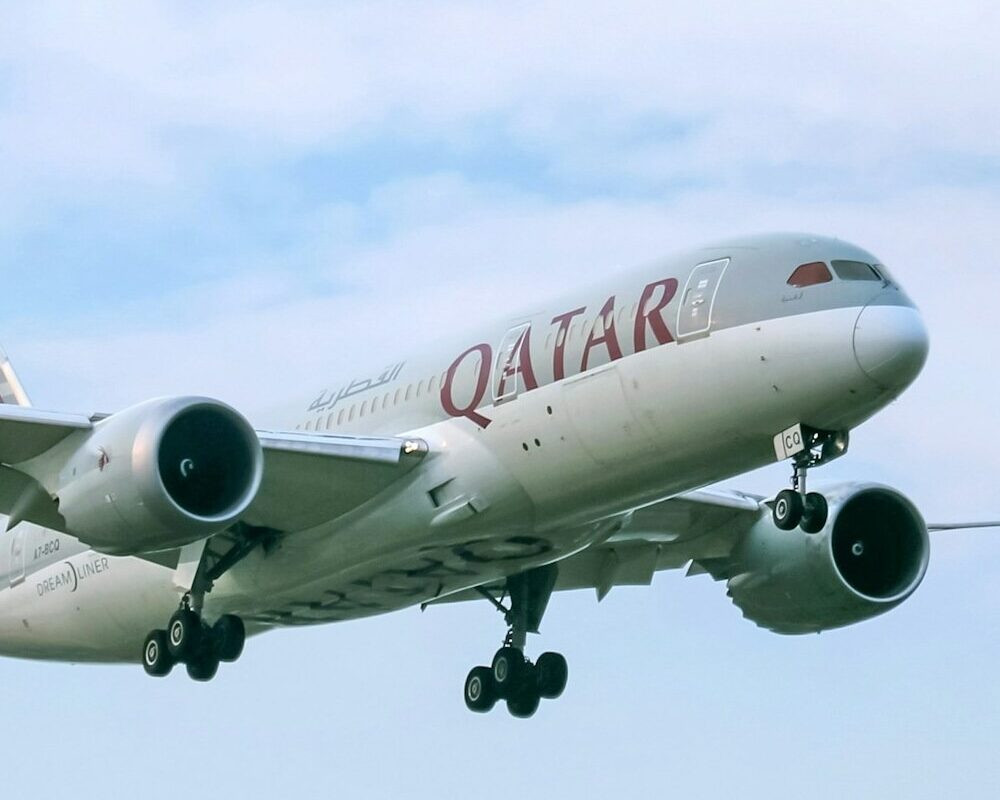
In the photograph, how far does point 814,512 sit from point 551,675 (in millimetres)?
8329

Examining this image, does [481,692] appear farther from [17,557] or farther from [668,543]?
[17,557]

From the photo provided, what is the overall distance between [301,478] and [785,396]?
22.0 feet

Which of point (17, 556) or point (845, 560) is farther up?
point (845, 560)

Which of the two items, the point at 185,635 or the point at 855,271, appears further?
the point at 185,635

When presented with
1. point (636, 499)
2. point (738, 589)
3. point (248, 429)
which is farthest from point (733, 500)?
point (248, 429)

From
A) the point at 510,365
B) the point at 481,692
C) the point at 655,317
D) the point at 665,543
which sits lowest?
the point at 481,692

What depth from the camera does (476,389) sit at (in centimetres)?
2978

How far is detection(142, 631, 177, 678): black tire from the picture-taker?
106 ft

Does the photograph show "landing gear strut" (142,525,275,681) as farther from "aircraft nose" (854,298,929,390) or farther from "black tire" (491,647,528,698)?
"aircraft nose" (854,298,929,390)

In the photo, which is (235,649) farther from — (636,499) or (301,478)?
(636,499)

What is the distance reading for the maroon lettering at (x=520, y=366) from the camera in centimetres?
2916

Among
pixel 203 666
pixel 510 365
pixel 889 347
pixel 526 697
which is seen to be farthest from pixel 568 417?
pixel 526 697

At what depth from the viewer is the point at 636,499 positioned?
29031mm

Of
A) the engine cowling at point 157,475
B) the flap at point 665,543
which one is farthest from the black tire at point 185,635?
the flap at point 665,543
